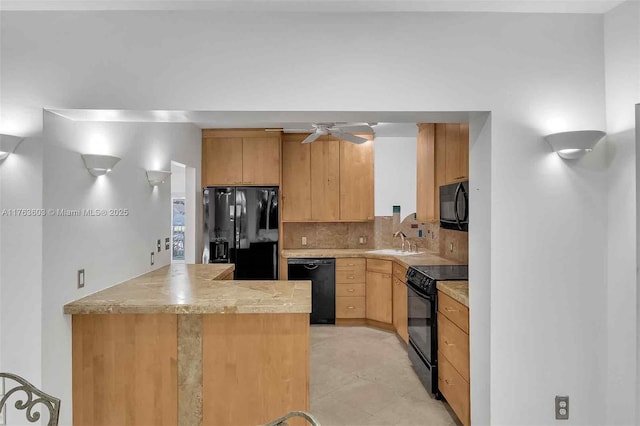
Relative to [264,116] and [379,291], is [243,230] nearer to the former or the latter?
[379,291]

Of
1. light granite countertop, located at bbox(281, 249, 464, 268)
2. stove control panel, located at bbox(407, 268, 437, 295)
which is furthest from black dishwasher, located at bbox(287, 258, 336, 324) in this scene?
stove control panel, located at bbox(407, 268, 437, 295)

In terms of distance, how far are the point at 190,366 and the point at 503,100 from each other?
238cm

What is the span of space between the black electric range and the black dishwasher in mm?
1501

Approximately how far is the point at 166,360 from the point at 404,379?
2.14 m

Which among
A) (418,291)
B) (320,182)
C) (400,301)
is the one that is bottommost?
(400,301)

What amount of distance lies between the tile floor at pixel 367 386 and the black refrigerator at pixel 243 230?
4.07 feet

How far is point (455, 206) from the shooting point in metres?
3.16

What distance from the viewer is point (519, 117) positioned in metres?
2.07

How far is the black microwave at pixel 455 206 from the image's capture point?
9.91ft

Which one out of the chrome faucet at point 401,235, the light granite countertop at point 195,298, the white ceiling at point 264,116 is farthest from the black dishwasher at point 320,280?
the white ceiling at point 264,116

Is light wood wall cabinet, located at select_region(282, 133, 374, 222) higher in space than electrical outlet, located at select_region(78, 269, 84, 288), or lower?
higher

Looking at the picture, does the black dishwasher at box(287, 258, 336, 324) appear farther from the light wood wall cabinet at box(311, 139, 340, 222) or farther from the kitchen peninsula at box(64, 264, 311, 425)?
the kitchen peninsula at box(64, 264, 311, 425)

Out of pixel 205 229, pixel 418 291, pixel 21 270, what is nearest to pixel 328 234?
pixel 205 229

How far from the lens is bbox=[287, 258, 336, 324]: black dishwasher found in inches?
199
